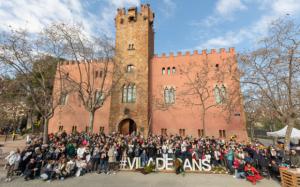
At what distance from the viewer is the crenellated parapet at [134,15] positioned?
25109mm

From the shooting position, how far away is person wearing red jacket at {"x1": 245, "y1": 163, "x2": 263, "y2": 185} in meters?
8.89

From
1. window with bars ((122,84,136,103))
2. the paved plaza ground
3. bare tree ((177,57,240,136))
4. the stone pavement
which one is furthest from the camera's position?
window with bars ((122,84,136,103))

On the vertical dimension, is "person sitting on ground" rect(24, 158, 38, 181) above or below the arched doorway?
below

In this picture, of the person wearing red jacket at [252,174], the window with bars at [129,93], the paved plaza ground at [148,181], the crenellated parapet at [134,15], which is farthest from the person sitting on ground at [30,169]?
the crenellated parapet at [134,15]

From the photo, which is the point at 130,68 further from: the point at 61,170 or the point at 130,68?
the point at 61,170

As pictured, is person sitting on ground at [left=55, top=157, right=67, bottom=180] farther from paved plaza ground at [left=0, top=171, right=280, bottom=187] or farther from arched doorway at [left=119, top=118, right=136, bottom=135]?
→ arched doorway at [left=119, top=118, right=136, bottom=135]

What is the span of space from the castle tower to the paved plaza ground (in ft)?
39.8

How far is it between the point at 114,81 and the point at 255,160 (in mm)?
17111

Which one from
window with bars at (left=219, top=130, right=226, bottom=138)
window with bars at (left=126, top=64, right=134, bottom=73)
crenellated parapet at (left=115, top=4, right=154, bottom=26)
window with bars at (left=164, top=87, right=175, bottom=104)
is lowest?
window with bars at (left=219, top=130, right=226, bottom=138)

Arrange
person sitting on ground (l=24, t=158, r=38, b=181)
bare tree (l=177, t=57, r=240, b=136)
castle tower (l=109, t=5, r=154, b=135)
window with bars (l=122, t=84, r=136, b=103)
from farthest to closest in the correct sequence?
1. window with bars (l=122, t=84, r=136, b=103)
2. castle tower (l=109, t=5, r=154, b=135)
3. bare tree (l=177, t=57, r=240, b=136)
4. person sitting on ground (l=24, t=158, r=38, b=181)

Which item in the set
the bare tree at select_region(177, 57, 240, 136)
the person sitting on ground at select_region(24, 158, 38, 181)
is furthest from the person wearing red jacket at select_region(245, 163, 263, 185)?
the bare tree at select_region(177, 57, 240, 136)

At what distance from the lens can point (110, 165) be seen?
436 inches

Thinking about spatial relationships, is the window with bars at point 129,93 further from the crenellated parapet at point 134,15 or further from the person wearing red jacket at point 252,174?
the person wearing red jacket at point 252,174

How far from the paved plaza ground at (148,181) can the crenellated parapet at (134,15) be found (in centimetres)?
2148
